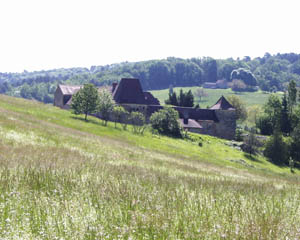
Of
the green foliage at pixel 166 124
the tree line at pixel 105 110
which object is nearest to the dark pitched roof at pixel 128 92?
the green foliage at pixel 166 124

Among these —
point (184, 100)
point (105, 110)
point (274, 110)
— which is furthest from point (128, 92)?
point (274, 110)

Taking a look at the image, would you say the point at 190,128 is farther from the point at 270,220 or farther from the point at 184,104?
the point at 270,220

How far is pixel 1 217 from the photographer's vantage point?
17.1 feet

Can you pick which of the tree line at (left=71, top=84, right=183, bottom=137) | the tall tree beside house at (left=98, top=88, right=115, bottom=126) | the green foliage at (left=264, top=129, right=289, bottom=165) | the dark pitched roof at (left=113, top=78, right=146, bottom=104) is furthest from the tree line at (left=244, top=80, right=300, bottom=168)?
the dark pitched roof at (left=113, top=78, right=146, bottom=104)

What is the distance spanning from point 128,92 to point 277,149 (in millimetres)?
36571

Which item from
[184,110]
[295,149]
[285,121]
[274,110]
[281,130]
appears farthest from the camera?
[274,110]

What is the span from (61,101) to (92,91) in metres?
32.7

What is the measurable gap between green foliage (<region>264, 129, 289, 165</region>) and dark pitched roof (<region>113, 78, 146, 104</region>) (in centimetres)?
3169

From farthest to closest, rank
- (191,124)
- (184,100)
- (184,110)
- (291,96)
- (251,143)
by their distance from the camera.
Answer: (184,100)
(291,96)
(184,110)
(191,124)
(251,143)

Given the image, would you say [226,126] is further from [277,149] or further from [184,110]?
[277,149]

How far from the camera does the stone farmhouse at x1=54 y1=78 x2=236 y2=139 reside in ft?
266

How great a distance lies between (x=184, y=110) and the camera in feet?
290

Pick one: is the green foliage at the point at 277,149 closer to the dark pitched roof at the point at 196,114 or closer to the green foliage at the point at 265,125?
the dark pitched roof at the point at 196,114

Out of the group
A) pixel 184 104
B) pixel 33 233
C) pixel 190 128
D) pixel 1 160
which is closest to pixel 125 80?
pixel 190 128
